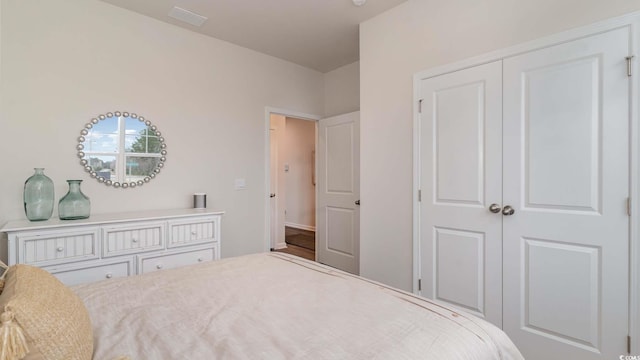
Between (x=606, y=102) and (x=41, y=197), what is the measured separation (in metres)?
3.69

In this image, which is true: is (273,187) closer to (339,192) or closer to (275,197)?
(275,197)

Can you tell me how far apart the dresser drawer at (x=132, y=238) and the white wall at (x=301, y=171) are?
4.26 metres

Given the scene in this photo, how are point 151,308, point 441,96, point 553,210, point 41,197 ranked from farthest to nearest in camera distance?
1. point 441,96
2. point 41,197
3. point 553,210
4. point 151,308

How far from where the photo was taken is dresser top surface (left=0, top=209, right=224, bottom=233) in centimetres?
193

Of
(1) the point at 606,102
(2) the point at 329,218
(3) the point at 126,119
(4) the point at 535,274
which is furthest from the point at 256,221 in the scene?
(1) the point at 606,102

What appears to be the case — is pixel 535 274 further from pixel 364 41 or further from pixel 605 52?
pixel 364 41

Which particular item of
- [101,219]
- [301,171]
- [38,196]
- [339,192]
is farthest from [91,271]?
[301,171]

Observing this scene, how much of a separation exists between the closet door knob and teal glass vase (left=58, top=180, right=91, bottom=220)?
10.0 ft

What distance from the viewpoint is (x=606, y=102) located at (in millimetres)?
1653

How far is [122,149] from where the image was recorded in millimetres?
2643

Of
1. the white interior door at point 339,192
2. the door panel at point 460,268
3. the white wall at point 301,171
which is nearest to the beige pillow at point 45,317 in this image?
the door panel at point 460,268

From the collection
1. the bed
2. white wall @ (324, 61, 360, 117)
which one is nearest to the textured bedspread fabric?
the bed

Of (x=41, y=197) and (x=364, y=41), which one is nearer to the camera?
(x=41, y=197)

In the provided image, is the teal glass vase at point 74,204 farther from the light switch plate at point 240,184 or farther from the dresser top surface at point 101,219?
the light switch plate at point 240,184
